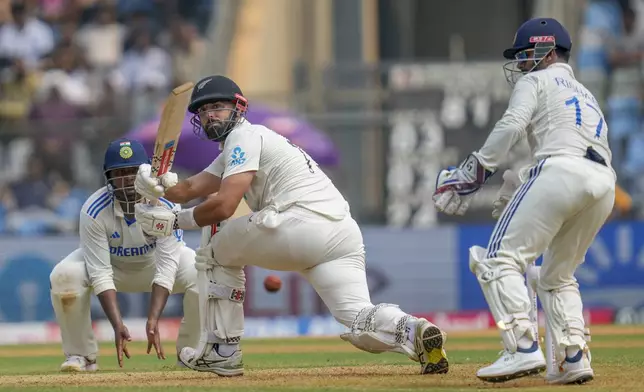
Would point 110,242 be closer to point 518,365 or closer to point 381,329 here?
point 381,329

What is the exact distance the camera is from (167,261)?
8.05 meters

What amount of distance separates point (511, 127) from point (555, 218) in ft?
1.62

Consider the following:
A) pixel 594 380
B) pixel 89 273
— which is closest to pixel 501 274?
pixel 594 380

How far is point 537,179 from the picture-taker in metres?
6.34

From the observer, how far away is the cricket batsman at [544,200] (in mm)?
6277

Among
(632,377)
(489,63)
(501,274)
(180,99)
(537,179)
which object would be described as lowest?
(632,377)

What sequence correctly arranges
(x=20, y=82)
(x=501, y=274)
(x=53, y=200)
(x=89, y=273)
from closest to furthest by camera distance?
(x=501, y=274), (x=89, y=273), (x=53, y=200), (x=20, y=82)

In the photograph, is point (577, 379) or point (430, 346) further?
point (430, 346)

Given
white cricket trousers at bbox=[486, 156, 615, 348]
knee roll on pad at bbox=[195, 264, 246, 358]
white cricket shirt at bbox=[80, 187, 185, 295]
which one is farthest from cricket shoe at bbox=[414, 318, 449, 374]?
white cricket shirt at bbox=[80, 187, 185, 295]

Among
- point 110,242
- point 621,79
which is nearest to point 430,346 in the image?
point 110,242

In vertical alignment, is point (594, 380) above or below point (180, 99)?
below

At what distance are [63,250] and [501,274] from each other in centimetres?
888

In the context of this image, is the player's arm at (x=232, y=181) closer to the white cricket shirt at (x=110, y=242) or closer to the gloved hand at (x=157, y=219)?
the gloved hand at (x=157, y=219)

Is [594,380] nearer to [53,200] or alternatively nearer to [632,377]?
[632,377]
